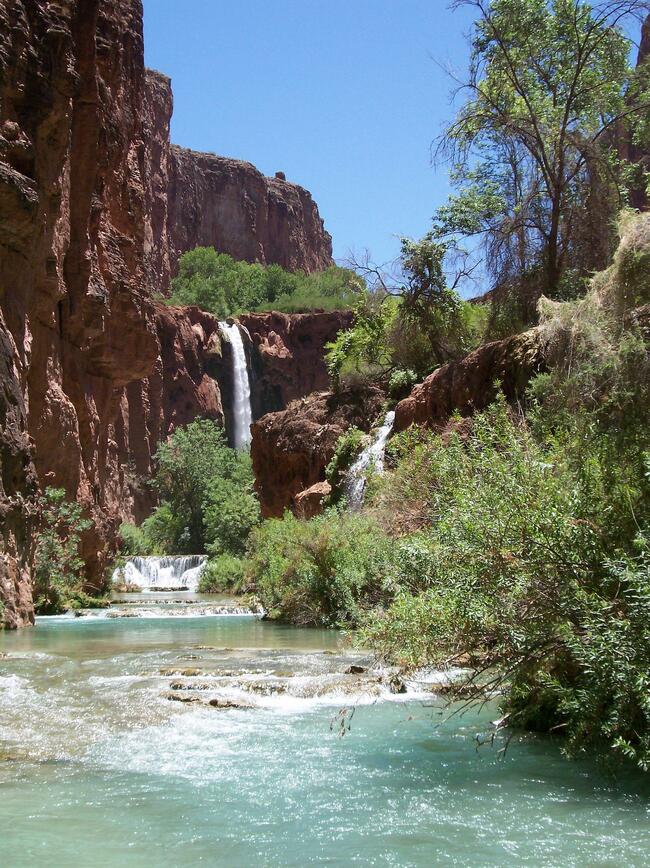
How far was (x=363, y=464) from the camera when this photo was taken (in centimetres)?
2372

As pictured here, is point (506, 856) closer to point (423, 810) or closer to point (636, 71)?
point (423, 810)

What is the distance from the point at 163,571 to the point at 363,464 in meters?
16.5

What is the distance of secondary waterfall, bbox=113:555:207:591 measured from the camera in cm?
3650

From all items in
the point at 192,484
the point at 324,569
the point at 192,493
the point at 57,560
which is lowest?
the point at 324,569

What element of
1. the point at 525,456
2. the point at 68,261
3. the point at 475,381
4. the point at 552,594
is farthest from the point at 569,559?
the point at 68,261

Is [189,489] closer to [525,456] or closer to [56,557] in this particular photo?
[56,557]

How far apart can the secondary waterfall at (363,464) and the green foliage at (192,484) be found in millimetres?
19362

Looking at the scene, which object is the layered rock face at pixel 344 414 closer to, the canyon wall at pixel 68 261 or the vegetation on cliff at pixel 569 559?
the canyon wall at pixel 68 261

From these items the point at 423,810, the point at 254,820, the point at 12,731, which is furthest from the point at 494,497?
the point at 12,731

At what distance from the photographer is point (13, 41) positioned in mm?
21188

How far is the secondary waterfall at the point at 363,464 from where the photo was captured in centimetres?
2278

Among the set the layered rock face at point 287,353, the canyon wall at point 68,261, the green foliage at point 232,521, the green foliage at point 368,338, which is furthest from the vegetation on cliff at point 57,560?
the layered rock face at point 287,353

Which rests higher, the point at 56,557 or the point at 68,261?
the point at 68,261

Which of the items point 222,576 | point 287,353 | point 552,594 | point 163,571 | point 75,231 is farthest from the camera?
point 287,353
